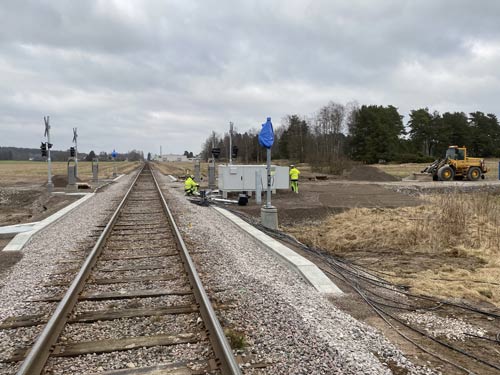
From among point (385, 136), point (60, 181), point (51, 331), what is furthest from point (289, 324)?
point (385, 136)

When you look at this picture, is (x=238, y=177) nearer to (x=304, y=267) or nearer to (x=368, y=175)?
(x=304, y=267)

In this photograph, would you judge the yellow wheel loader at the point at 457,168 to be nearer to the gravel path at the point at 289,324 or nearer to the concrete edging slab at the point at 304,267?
the concrete edging slab at the point at 304,267

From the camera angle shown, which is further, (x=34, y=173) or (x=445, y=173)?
(x=34, y=173)

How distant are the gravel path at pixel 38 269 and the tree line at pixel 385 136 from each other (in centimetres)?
6903

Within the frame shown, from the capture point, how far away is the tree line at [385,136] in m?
85.8

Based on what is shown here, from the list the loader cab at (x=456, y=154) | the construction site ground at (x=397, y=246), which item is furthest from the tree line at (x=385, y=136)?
the construction site ground at (x=397, y=246)

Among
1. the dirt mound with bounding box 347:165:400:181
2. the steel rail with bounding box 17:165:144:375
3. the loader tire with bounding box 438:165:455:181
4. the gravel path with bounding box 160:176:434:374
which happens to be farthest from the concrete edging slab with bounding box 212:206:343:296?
the dirt mound with bounding box 347:165:400:181

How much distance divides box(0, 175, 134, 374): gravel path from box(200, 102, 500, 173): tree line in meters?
69.0

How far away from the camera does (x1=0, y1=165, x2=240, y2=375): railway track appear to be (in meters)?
4.06

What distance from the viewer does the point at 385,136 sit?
8512 centimetres

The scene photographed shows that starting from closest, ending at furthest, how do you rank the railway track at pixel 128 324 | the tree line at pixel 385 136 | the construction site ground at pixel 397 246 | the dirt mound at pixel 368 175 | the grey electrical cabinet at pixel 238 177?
the railway track at pixel 128 324
the construction site ground at pixel 397 246
the grey electrical cabinet at pixel 238 177
the dirt mound at pixel 368 175
the tree line at pixel 385 136

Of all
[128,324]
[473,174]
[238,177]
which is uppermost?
[238,177]

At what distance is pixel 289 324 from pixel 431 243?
7.93 m

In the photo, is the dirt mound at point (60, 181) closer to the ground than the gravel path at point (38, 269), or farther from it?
farther from it
